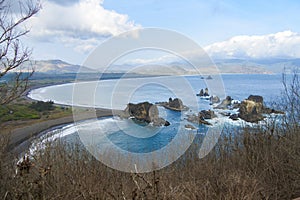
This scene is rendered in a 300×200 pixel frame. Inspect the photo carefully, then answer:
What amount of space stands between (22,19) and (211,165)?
4.98 metres

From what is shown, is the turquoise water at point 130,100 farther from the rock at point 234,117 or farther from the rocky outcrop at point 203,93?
the rock at point 234,117

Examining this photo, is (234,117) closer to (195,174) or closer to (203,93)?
(203,93)

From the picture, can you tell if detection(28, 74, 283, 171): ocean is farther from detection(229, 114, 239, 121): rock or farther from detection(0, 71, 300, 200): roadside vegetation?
detection(229, 114, 239, 121): rock

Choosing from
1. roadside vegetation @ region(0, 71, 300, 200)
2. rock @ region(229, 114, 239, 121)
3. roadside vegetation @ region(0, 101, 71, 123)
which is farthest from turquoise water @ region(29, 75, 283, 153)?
roadside vegetation @ region(0, 101, 71, 123)

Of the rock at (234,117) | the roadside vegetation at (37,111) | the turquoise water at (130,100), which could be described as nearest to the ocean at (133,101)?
the turquoise water at (130,100)

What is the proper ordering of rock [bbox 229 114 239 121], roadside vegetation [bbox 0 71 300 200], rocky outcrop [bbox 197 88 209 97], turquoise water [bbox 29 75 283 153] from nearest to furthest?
roadside vegetation [bbox 0 71 300 200], turquoise water [bbox 29 75 283 153], rocky outcrop [bbox 197 88 209 97], rock [bbox 229 114 239 121]

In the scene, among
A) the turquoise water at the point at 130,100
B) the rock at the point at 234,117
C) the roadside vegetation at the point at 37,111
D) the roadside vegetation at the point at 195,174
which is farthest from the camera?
the roadside vegetation at the point at 37,111

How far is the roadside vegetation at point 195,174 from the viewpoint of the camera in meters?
4.17

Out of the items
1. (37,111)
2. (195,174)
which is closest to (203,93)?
(195,174)

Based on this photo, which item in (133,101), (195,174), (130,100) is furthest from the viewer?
(133,101)

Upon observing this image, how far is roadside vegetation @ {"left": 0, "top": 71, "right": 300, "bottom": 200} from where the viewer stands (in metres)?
4.17

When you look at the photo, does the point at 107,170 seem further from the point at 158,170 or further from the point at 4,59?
Answer: the point at 4,59

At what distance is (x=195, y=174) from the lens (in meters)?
6.36

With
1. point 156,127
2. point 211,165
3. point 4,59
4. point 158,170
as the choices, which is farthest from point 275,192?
point 156,127
